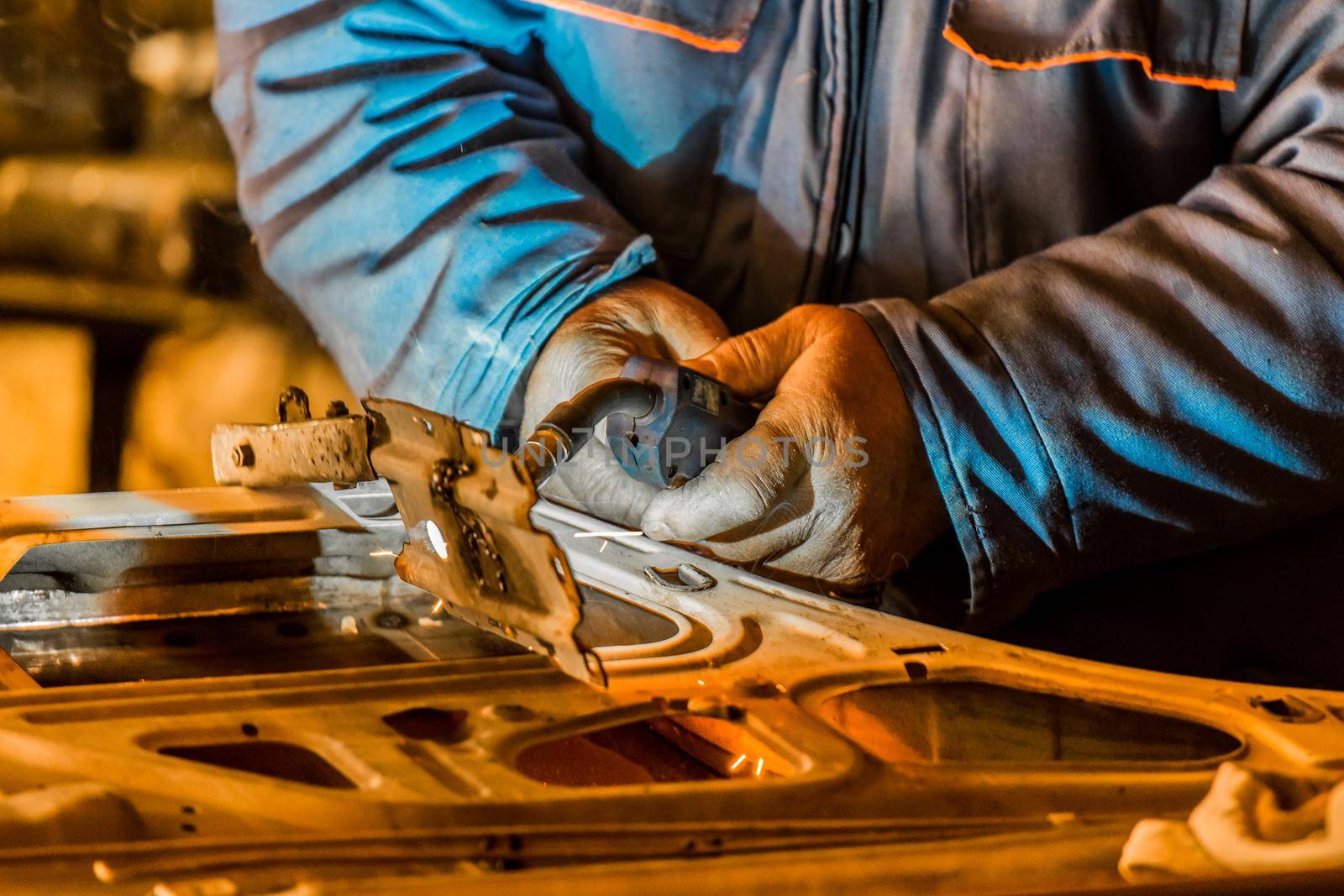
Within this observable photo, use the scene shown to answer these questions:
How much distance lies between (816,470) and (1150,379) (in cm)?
40

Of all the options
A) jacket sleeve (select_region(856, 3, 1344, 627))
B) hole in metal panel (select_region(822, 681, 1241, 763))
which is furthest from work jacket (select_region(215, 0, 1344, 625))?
hole in metal panel (select_region(822, 681, 1241, 763))

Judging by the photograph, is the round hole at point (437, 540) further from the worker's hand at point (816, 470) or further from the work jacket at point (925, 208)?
the work jacket at point (925, 208)

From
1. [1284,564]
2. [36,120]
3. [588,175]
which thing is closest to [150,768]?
[588,175]

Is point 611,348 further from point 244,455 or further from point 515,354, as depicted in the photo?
point 244,455

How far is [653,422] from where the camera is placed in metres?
1.15

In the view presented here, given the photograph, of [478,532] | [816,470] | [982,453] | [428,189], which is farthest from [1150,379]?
[428,189]

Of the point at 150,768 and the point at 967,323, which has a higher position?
the point at 967,323

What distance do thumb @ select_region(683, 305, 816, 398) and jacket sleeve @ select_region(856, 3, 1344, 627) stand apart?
92mm

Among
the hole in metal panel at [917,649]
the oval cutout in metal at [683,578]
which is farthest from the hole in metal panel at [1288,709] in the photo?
the oval cutout in metal at [683,578]

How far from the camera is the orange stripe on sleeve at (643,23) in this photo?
152 centimetres

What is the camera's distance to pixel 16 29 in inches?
84.8

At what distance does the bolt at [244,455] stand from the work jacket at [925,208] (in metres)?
0.47

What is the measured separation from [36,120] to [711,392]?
174 centimetres

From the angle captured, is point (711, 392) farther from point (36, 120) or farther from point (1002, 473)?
point (36, 120)
